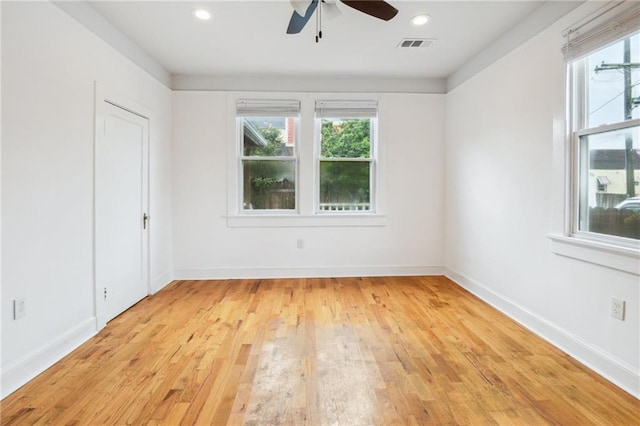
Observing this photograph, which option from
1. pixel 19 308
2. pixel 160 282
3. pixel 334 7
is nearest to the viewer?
pixel 19 308

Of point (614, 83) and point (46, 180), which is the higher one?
point (614, 83)

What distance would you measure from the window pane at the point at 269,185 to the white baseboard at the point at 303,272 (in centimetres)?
86

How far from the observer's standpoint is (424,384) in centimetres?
201

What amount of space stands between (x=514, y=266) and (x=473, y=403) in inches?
65.3

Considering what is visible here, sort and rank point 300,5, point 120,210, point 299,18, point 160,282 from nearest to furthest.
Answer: point 300,5 → point 299,18 → point 120,210 → point 160,282

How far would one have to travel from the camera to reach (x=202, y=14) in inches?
109

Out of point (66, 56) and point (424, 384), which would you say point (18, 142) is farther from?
point (424, 384)

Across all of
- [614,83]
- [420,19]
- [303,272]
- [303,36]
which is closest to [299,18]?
[303,36]

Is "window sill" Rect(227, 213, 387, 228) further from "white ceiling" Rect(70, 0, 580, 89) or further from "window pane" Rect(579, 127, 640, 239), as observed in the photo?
"window pane" Rect(579, 127, 640, 239)

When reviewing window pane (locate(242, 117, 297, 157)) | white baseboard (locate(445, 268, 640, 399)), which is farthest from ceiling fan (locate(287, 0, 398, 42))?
white baseboard (locate(445, 268, 640, 399))

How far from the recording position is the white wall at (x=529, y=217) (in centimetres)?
214

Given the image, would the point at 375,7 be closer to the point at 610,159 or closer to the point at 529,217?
the point at 610,159

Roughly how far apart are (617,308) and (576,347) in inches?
17.7

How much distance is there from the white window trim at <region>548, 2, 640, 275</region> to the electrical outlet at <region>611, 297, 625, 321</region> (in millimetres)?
211
